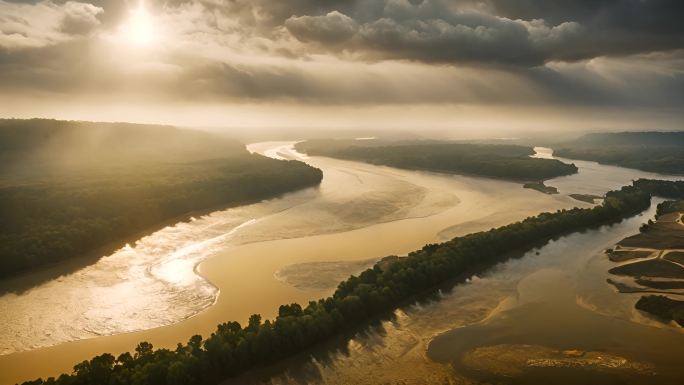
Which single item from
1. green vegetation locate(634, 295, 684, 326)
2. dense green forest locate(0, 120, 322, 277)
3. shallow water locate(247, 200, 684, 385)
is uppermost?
dense green forest locate(0, 120, 322, 277)

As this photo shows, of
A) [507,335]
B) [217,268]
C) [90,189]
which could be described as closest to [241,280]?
[217,268]

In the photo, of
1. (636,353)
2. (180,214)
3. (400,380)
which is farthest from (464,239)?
(180,214)

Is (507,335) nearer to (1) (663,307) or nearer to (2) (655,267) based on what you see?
(1) (663,307)

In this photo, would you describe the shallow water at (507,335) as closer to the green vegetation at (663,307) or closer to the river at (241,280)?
the river at (241,280)

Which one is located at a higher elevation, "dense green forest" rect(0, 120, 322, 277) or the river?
"dense green forest" rect(0, 120, 322, 277)

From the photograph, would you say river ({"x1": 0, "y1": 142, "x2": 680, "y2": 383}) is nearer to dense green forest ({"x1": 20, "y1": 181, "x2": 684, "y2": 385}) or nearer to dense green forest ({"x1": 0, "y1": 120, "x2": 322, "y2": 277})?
dense green forest ({"x1": 20, "y1": 181, "x2": 684, "y2": 385})

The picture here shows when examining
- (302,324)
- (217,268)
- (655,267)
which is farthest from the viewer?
(217,268)

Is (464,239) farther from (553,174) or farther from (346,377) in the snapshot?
(553,174)

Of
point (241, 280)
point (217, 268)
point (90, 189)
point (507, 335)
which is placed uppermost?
point (90, 189)

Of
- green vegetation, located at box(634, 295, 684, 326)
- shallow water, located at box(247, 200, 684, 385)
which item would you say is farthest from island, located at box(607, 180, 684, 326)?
shallow water, located at box(247, 200, 684, 385)
